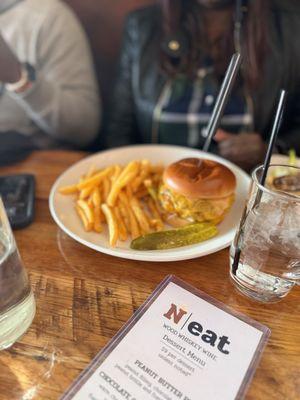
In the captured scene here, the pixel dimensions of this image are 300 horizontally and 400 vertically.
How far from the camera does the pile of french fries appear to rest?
797mm

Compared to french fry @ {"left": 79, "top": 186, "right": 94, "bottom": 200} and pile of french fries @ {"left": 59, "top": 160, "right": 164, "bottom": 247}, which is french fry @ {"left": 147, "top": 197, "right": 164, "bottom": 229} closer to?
pile of french fries @ {"left": 59, "top": 160, "right": 164, "bottom": 247}

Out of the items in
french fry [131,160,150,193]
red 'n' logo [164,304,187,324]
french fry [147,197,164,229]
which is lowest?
red 'n' logo [164,304,187,324]

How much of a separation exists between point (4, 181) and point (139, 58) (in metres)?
0.87

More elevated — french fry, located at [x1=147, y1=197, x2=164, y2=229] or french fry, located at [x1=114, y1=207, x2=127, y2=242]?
french fry, located at [x1=114, y1=207, x2=127, y2=242]

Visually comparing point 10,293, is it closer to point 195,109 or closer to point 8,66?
point 8,66

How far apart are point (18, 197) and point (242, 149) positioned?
29.9 inches

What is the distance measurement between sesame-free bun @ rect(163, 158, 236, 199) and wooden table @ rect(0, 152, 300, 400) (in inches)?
5.9

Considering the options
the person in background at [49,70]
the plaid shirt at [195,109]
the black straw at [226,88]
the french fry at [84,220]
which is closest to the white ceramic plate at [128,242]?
the french fry at [84,220]

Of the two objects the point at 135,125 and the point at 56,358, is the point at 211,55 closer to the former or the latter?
the point at 135,125

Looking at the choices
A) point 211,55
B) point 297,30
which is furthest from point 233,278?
point 297,30

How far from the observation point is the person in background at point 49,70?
1387 mm

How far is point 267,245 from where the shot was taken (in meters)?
0.60

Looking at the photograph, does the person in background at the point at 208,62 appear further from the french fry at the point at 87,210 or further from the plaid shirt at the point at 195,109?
the french fry at the point at 87,210

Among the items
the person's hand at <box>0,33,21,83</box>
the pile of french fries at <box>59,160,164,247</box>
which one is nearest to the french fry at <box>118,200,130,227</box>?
the pile of french fries at <box>59,160,164,247</box>
